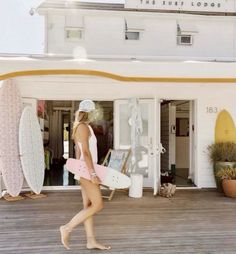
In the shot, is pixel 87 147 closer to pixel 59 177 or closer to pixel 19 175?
pixel 19 175

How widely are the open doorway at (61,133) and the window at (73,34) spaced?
205 centimetres

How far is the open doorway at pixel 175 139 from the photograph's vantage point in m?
11.1

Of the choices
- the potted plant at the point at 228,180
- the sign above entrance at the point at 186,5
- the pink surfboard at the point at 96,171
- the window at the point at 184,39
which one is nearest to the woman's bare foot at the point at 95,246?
the pink surfboard at the point at 96,171

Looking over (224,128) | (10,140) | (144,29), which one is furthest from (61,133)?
(224,128)

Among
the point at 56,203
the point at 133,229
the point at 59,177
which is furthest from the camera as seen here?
the point at 59,177

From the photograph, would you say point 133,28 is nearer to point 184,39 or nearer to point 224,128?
point 184,39

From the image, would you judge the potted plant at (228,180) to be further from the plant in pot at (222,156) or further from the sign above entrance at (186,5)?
the sign above entrance at (186,5)

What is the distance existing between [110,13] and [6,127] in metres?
5.30

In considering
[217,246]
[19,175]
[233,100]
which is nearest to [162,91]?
[233,100]

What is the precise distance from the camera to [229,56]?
447 inches

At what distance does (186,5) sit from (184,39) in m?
1.02

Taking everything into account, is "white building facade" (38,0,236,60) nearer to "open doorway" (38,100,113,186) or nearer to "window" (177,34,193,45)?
"window" (177,34,193,45)

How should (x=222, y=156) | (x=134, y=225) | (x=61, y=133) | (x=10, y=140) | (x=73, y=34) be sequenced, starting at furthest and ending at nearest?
(x=61, y=133), (x=73, y=34), (x=222, y=156), (x=10, y=140), (x=134, y=225)

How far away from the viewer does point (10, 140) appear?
7.38m
